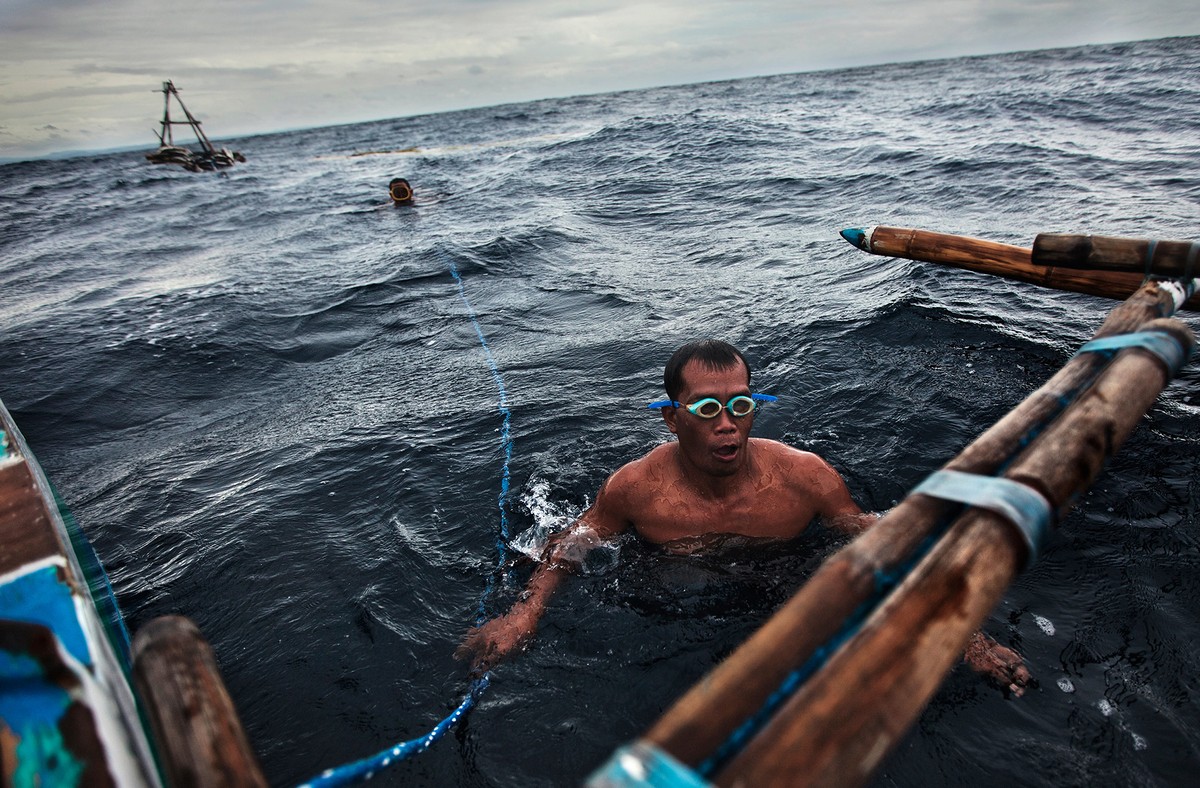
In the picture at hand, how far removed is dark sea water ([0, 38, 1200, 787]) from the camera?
9.03 feet

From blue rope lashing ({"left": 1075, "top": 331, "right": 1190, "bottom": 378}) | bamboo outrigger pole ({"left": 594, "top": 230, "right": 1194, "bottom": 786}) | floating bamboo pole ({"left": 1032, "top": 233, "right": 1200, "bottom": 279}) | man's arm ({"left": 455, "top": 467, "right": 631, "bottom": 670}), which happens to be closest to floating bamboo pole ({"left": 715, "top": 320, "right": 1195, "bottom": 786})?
bamboo outrigger pole ({"left": 594, "top": 230, "right": 1194, "bottom": 786})

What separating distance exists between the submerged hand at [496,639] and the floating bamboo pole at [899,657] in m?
2.24

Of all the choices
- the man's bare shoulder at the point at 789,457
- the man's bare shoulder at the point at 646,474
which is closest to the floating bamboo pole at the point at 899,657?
the man's bare shoulder at the point at 789,457

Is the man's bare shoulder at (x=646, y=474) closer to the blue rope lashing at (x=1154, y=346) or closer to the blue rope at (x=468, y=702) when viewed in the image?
the blue rope at (x=468, y=702)

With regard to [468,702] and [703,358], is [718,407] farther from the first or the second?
[468,702]

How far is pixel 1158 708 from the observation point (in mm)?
2455

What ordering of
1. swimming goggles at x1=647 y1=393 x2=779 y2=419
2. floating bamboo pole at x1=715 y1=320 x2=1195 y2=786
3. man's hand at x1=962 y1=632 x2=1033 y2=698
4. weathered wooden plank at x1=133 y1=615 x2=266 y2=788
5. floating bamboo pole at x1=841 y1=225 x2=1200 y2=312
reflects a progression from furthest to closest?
floating bamboo pole at x1=841 y1=225 x2=1200 y2=312 < swimming goggles at x1=647 y1=393 x2=779 y2=419 < man's hand at x1=962 y1=632 x2=1033 y2=698 < weathered wooden plank at x1=133 y1=615 x2=266 y2=788 < floating bamboo pole at x1=715 y1=320 x2=1195 y2=786

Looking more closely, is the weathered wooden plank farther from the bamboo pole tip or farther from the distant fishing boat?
the distant fishing boat

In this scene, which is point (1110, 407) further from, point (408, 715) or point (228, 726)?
point (408, 715)

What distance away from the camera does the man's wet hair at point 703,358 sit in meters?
3.07

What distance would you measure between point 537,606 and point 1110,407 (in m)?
2.50

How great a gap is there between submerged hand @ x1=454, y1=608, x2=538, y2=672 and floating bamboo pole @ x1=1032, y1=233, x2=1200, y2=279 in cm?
343

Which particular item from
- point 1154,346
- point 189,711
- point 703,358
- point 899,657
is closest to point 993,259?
point 1154,346

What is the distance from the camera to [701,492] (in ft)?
11.4
